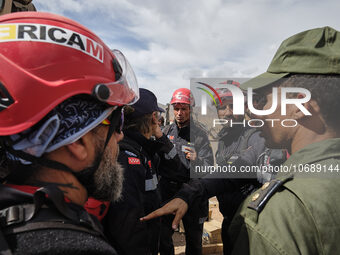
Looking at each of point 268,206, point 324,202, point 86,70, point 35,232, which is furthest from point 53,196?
point 324,202

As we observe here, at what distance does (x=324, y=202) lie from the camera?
1075 millimetres

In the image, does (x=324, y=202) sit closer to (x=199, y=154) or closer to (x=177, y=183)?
(x=177, y=183)

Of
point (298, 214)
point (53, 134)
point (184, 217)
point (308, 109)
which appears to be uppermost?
point (308, 109)

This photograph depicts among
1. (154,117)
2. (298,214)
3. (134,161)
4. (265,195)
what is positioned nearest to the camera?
(298,214)

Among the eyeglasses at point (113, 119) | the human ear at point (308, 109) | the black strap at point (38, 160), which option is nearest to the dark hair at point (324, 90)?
the human ear at point (308, 109)

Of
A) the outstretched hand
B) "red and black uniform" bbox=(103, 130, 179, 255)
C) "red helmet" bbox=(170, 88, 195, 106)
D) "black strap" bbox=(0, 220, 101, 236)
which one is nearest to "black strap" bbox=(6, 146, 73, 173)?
"black strap" bbox=(0, 220, 101, 236)

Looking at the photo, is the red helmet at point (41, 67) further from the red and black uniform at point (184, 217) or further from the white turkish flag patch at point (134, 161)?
the red and black uniform at point (184, 217)

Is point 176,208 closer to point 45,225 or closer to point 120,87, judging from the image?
point 120,87

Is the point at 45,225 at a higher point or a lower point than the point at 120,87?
lower

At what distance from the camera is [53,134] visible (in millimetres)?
1103

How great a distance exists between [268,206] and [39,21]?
146cm

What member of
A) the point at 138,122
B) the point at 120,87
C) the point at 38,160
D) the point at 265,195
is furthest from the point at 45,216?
the point at 138,122

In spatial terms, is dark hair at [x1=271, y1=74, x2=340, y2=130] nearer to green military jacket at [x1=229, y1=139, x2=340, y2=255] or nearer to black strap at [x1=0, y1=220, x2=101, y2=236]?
green military jacket at [x1=229, y1=139, x2=340, y2=255]

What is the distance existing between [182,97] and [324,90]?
13.4ft
